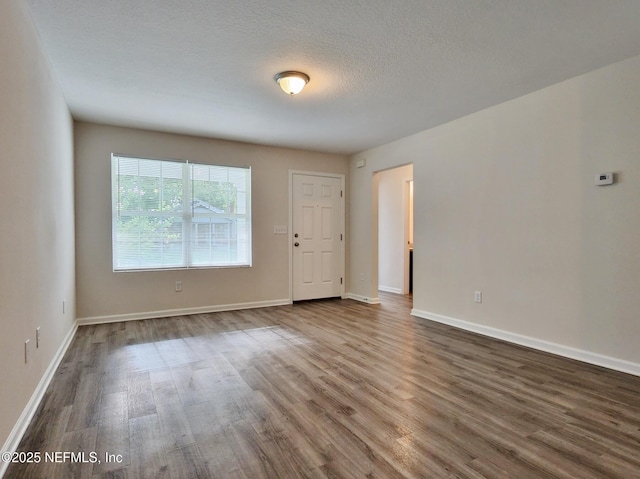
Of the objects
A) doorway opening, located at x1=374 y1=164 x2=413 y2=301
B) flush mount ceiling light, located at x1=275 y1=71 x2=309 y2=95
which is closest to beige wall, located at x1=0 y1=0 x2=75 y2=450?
flush mount ceiling light, located at x1=275 y1=71 x2=309 y2=95

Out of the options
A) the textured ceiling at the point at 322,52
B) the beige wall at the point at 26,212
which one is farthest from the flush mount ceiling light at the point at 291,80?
the beige wall at the point at 26,212

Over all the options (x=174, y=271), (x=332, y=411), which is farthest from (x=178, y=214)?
(x=332, y=411)

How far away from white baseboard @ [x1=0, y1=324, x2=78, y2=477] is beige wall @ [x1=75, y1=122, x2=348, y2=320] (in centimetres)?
127

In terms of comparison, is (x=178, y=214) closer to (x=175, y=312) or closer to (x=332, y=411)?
(x=175, y=312)

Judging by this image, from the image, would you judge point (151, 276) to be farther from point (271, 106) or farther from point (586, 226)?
point (586, 226)

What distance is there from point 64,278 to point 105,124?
2.03 metres

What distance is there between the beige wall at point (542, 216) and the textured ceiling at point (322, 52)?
33 cm

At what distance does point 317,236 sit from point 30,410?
4219 mm

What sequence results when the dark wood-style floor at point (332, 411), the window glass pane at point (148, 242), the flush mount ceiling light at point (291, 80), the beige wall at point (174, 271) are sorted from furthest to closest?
the window glass pane at point (148, 242), the beige wall at point (174, 271), the flush mount ceiling light at point (291, 80), the dark wood-style floor at point (332, 411)

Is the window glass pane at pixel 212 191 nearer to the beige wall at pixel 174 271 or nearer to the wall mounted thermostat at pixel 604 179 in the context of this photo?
the beige wall at pixel 174 271

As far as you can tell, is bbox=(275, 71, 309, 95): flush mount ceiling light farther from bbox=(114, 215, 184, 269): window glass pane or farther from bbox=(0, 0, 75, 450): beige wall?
bbox=(114, 215, 184, 269): window glass pane

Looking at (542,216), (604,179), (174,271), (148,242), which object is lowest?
(174,271)

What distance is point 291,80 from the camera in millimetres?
2941

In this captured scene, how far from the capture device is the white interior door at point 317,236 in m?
5.61
